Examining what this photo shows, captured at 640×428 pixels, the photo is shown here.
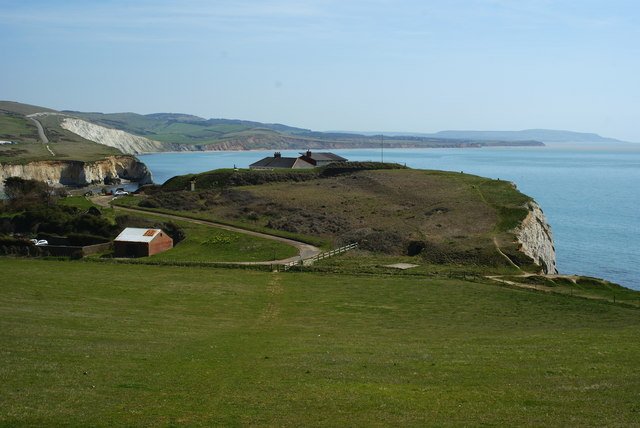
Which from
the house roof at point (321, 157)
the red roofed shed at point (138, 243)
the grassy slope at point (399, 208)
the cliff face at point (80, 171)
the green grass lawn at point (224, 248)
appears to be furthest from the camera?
the cliff face at point (80, 171)

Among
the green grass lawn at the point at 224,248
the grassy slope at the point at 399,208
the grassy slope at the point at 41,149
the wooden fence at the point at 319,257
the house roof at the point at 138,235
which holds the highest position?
the grassy slope at the point at 41,149

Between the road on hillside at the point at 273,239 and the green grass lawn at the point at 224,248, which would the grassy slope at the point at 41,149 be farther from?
the green grass lawn at the point at 224,248

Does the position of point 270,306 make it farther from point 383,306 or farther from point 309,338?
point 309,338

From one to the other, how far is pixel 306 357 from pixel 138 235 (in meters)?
35.7

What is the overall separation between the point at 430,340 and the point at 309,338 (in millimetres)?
4587

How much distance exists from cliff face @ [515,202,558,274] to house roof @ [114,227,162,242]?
30.3 meters

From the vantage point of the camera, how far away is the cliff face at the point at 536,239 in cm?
5141

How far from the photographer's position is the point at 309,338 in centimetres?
2311

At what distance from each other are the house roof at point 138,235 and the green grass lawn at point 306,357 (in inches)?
619

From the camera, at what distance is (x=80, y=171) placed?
133 meters

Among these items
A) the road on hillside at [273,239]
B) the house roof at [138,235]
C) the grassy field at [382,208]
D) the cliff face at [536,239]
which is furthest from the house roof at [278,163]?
the house roof at [138,235]

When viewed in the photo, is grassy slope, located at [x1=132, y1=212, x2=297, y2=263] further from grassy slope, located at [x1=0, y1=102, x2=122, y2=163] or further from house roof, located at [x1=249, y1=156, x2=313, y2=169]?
grassy slope, located at [x1=0, y1=102, x2=122, y2=163]

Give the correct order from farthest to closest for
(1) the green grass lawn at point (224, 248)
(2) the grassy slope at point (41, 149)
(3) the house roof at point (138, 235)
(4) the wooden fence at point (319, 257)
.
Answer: (2) the grassy slope at point (41, 149), (3) the house roof at point (138, 235), (1) the green grass lawn at point (224, 248), (4) the wooden fence at point (319, 257)

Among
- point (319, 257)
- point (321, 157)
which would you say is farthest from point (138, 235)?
point (321, 157)
